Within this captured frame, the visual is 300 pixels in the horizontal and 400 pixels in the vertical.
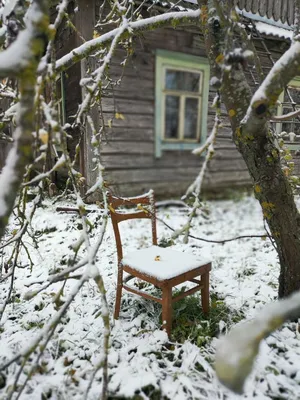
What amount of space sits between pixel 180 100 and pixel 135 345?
14.4 ft

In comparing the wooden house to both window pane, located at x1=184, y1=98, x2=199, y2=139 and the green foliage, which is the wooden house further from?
the green foliage

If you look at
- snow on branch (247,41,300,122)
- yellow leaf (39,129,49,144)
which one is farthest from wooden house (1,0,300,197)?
snow on branch (247,41,300,122)

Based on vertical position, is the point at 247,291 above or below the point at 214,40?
below

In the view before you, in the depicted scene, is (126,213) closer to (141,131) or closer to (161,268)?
(161,268)

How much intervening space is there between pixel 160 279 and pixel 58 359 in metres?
0.83

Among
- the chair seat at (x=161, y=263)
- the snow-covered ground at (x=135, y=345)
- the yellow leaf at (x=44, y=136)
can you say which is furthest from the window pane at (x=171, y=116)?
the yellow leaf at (x=44, y=136)

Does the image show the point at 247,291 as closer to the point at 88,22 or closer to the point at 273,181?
the point at 273,181

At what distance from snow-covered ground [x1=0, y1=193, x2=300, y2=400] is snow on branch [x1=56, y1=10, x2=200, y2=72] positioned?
1.28 metres

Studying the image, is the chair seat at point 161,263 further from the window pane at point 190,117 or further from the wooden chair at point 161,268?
the window pane at point 190,117

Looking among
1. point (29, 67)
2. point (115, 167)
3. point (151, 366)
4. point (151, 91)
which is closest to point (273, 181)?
point (151, 366)

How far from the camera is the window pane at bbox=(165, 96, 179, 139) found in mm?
5520

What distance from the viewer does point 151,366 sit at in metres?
1.69

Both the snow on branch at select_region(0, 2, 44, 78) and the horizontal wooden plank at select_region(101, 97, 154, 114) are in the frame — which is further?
the horizontal wooden plank at select_region(101, 97, 154, 114)

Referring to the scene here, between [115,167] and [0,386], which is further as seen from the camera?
[115,167]
